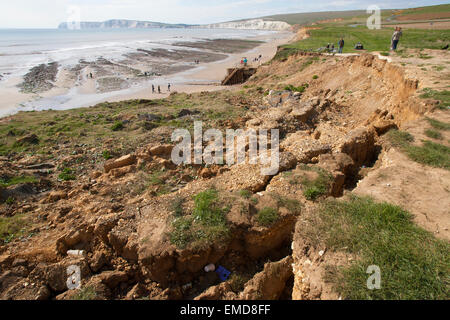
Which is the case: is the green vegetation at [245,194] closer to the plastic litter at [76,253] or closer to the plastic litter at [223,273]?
the plastic litter at [223,273]

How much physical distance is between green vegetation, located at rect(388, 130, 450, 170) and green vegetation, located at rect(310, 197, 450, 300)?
3.04 metres

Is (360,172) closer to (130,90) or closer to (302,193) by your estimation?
(302,193)

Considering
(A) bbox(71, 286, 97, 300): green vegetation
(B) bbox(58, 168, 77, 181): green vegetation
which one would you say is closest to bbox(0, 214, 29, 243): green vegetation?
(B) bbox(58, 168, 77, 181): green vegetation

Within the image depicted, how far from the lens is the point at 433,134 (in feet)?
28.2

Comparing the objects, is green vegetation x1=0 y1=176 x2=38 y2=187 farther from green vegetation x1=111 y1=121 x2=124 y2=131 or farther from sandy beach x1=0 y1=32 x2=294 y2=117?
sandy beach x1=0 y1=32 x2=294 y2=117

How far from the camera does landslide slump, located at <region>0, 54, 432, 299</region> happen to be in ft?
18.5

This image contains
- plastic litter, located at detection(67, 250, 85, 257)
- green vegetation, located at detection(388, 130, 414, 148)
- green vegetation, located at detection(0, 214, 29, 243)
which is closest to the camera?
plastic litter, located at detection(67, 250, 85, 257)

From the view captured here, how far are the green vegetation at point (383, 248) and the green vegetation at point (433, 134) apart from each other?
189 inches

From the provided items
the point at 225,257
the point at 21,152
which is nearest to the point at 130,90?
the point at 21,152

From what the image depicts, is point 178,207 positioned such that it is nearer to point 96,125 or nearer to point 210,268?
point 210,268

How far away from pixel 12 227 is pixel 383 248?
433 inches

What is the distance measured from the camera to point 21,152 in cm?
1481

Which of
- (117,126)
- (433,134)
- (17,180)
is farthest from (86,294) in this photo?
(117,126)

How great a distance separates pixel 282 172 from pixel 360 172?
2.96 m
